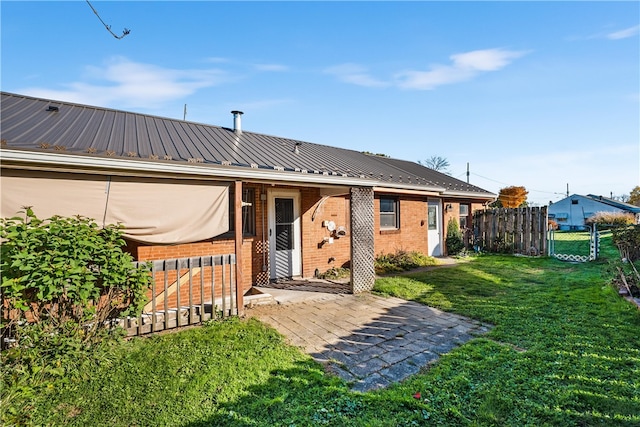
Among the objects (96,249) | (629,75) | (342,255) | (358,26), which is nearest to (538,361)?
(96,249)

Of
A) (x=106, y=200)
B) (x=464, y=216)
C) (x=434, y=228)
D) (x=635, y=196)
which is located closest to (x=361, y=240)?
(x=106, y=200)

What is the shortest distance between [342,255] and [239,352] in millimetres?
5948

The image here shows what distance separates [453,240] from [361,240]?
7.76m

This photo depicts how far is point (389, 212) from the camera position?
37.0ft

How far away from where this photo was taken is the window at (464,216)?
14.4m

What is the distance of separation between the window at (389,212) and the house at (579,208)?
3464cm

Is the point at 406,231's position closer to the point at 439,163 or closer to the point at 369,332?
the point at 369,332

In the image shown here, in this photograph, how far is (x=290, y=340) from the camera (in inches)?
174

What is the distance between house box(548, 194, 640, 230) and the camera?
35.6 meters

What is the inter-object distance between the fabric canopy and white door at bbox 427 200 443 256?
31.9 ft

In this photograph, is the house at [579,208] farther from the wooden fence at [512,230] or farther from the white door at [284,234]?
the white door at [284,234]

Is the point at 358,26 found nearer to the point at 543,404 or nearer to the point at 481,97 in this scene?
the point at 481,97

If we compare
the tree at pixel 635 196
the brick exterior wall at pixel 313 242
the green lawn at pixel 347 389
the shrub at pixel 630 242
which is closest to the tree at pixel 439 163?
the brick exterior wall at pixel 313 242

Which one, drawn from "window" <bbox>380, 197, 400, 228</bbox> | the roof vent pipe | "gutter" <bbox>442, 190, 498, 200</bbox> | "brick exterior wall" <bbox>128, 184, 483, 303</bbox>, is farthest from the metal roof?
"gutter" <bbox>442, 190, 498, 200</bbox>
